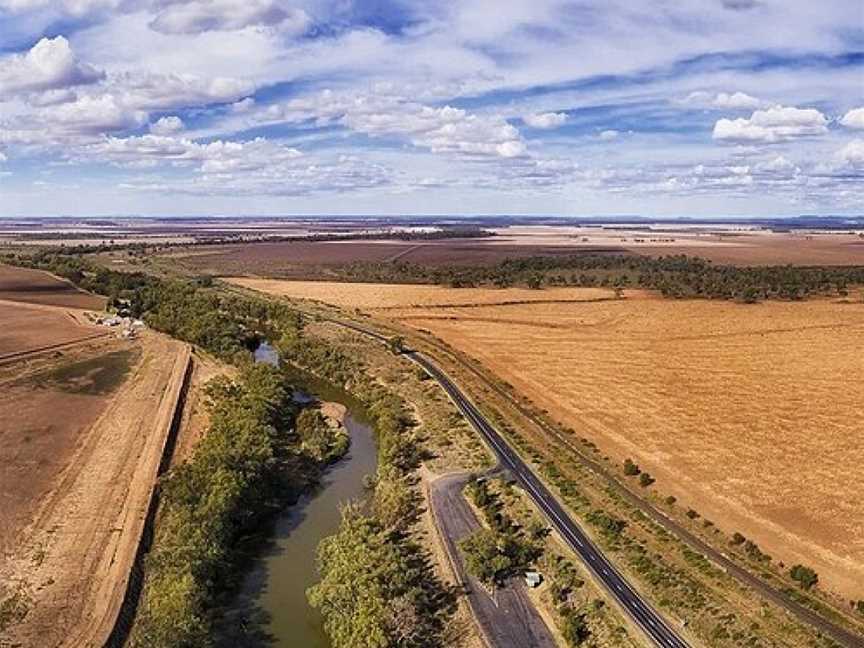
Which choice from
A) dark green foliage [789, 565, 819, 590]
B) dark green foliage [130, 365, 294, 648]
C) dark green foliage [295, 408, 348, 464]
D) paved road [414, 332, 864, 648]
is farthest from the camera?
dark green foliage [295, 408, 348, 464]

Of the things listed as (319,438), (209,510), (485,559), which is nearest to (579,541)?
(485,559)

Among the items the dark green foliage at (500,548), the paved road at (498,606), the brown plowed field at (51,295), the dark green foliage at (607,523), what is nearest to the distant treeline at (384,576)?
the paved road at (498,606)

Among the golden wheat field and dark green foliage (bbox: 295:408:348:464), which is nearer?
the golden wheat field

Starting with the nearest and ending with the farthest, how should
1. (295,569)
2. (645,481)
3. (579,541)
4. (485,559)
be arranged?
1. (485,559)
2. (295,569)
3. (579,541)
4. (645,481)

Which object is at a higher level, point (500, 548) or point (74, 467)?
point (74, 467)

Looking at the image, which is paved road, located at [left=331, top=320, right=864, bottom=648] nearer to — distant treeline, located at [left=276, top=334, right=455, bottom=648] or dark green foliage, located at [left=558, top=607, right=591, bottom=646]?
dark green foliage, located at [left=558, top=607, right=591, bottom=646]

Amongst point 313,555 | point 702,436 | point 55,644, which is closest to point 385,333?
point 702,436

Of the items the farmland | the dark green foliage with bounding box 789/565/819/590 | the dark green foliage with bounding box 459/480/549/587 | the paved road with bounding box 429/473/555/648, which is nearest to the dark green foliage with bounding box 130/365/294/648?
the farmland

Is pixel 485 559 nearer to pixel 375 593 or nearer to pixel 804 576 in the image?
pixel 375 593

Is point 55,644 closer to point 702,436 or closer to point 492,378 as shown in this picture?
point 702,436
